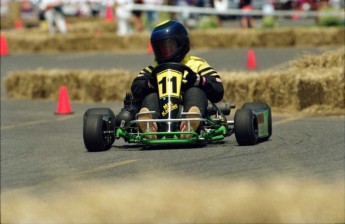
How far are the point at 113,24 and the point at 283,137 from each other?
2308cm

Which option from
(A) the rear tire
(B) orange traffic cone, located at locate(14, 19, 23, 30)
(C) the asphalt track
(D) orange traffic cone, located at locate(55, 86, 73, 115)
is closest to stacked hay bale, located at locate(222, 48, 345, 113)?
(C) the asphalt track

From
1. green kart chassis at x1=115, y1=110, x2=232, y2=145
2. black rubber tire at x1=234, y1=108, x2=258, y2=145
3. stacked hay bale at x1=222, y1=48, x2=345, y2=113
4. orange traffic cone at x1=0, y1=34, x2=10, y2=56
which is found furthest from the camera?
orange traffic cone at x1=0, y1=34, x2=10, y2=56

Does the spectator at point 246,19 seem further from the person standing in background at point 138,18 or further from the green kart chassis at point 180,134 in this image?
the green kart chassis at point 180,134

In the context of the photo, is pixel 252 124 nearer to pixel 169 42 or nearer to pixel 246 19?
pixel 169 42

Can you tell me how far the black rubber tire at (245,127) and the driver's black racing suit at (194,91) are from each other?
363mm

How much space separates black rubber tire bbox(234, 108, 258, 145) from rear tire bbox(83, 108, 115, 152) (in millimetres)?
1313

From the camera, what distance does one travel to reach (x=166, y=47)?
10.9 metres

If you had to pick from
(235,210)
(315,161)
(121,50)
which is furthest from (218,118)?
(121,50)

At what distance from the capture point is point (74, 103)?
58.0 ft

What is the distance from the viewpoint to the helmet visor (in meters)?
10.9

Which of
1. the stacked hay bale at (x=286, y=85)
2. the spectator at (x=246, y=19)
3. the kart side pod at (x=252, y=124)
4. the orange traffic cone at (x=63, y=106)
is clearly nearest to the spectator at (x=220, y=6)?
the spectator at (x=246, y=19)

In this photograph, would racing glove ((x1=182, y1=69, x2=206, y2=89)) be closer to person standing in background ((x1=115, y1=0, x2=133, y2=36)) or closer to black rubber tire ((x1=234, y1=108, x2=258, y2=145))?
black rubber tire ((x1=234, y1=108, x2=258, y2=145))

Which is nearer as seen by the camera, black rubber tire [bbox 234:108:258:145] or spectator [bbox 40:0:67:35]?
black rubber tire [bbox 234:108:258:145]

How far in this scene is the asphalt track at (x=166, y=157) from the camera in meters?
8.66
